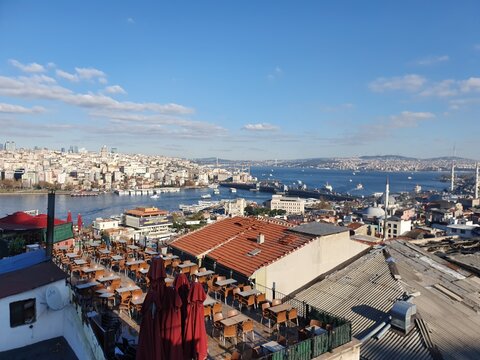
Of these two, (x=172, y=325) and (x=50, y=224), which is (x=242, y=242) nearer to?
(x=50, y=224)

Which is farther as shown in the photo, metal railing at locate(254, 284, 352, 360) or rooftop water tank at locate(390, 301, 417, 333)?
rooftop water tank at locate(390, 301, 417, 333)

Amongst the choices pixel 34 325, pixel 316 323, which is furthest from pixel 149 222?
pixel 316 323

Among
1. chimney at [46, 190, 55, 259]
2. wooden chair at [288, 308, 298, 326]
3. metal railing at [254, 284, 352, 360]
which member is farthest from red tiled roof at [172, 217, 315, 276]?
chimney at [46, 190, 55, 259]

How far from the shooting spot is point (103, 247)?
8.14m

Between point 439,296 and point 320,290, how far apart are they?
1919 mm

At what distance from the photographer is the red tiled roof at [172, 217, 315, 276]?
6.72 meters

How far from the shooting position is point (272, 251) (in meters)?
6.90

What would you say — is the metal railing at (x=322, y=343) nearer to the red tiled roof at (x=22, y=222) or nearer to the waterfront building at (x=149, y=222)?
the red tiled roof at (x=22, y=222)

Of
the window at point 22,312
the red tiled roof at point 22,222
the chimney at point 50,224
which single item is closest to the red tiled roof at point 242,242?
the red tiled roof at point 22,222

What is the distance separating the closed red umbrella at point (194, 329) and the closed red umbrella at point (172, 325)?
72mm

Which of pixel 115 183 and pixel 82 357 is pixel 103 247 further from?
pixel 115 183

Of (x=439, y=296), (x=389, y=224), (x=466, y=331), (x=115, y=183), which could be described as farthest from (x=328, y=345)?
(x=115, y=183)

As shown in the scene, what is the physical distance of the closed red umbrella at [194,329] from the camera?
10.1ft

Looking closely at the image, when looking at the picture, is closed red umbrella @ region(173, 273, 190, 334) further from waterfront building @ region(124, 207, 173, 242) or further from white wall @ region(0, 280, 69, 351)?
waterfront building @ region(124, 207, 173, 242)
